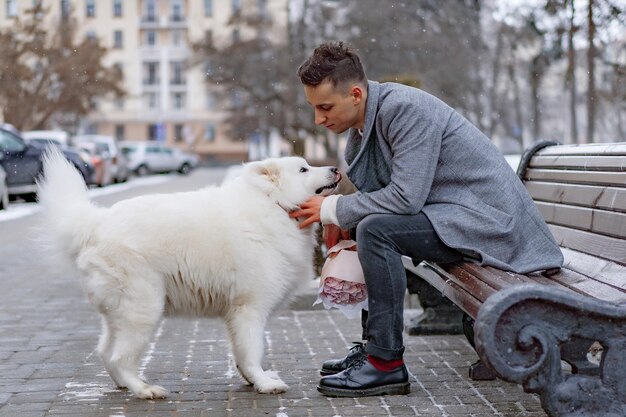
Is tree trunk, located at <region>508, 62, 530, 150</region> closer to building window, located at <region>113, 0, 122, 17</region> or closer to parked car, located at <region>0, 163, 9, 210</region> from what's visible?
parked car, located at <region>0, 163, 9, 210</region>

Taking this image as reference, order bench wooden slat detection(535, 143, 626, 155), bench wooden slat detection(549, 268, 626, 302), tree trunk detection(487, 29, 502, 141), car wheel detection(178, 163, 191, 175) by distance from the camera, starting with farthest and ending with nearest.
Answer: car wheel detection(178, 163, 191, 175) < tree trunk detection(487, 29, 502, 141) < bench wooden slat detection(535, 143, 626, 155) < bench wooden slat detection(549, 268, 626, 302)

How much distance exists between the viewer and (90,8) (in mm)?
81750

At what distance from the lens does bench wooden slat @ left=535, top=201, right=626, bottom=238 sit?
195 inches

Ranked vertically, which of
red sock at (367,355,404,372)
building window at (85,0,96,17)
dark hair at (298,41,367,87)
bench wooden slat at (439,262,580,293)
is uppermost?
building window at (85,0,96,17)

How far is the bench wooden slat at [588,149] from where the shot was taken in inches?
208

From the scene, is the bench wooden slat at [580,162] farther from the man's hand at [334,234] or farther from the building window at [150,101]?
the building window at [150,101]

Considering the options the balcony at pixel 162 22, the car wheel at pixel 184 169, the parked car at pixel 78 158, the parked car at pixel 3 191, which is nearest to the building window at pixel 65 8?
the car wheel at pixel 184 169

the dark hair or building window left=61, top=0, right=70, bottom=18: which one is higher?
building window left=61, top=0, right=70, bottom=18

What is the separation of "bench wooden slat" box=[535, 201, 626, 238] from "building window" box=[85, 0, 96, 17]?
75085mm

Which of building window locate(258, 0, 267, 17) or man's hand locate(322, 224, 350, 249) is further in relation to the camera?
building window locate(258, 0, 267, 17)

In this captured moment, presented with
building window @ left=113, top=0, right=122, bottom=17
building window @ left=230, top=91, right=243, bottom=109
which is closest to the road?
building window @ left=230, top=91, right=243, bottom=109

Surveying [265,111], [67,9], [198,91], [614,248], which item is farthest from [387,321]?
[198,91]

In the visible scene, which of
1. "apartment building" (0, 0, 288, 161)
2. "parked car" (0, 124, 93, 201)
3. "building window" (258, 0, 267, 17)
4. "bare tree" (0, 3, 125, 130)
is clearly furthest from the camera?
"apartment building" (0, 0, 288, 161)

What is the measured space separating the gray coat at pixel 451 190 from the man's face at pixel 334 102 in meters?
0.08
